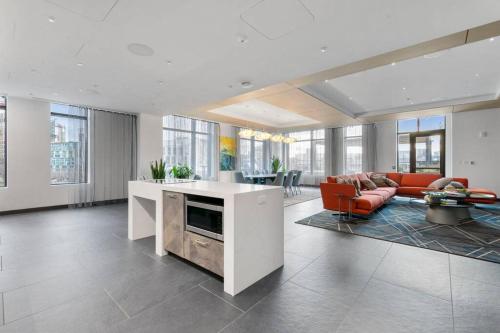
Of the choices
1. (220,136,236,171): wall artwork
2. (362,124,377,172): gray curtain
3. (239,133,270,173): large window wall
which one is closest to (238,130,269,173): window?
(239,133,270,173): large window wall

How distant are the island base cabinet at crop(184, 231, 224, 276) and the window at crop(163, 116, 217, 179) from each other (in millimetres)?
6171

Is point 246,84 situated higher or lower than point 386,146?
higher

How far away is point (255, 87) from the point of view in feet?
15.6

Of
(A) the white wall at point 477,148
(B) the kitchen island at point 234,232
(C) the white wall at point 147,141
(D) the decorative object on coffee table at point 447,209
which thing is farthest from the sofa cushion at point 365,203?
(C) the white wall at point 147,141

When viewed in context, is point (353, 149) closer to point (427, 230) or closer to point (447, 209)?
point (447, 209)

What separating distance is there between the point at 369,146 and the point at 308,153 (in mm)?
2966

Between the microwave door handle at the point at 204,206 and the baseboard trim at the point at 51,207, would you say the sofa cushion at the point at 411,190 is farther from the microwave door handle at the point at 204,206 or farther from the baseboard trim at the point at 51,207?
the baseboard trim at the point at 51,207

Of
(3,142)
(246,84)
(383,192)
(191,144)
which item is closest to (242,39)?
(246,84)

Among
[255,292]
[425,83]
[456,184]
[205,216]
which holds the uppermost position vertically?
[425,83]

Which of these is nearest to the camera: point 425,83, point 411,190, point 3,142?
point 3,142

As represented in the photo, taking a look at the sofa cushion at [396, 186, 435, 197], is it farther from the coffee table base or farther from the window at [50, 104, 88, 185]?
the window at [50, 104, 88, 185]

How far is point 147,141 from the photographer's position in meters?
7.24

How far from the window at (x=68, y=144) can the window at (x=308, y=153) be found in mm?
8411

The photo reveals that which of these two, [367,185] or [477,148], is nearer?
[367,185]
